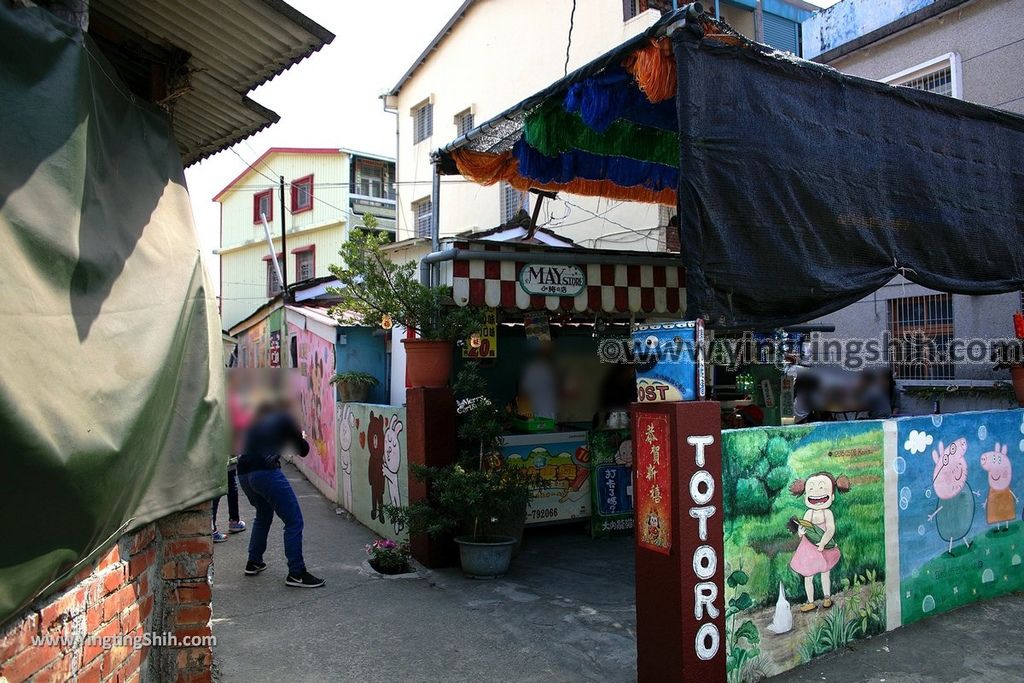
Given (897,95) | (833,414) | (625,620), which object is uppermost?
A: (897,95)

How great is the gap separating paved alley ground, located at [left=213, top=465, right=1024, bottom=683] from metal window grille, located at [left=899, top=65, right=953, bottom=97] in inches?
393

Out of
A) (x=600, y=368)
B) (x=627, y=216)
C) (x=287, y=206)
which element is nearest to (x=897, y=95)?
(x=600, y=368)

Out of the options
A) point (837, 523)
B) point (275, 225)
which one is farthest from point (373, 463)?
point (275, 225)

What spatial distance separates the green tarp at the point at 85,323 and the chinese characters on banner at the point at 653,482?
7.89 feet

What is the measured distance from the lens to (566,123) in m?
6.54

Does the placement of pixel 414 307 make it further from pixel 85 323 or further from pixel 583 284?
pixel 85 323

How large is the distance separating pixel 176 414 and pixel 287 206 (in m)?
26.9

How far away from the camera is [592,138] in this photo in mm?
7262

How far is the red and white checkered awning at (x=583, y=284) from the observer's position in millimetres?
7305

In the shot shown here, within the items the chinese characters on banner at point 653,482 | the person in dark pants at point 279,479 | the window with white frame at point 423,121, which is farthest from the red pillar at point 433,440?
the window with white frame at point 423,121

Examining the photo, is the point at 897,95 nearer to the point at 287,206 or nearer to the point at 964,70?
the point at 964,70

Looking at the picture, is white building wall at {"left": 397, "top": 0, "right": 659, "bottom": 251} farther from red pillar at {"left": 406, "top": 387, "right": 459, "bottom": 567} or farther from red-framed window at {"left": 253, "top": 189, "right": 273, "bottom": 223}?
red-framed window at {"left": 253, "top": 189, "right": 273, "bottom": 223}

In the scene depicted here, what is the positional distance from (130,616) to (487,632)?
9.37ft

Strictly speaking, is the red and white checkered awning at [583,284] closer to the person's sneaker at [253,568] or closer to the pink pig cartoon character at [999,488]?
the person's sneaker at [253,568]
